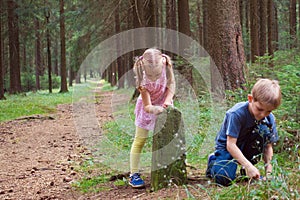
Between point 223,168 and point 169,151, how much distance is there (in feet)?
1.86

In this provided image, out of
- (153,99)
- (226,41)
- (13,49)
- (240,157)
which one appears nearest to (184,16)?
(226,41)

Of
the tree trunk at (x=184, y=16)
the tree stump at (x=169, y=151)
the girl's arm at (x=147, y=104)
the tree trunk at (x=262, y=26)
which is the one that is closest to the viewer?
the tree stump at (x=169, y=151)

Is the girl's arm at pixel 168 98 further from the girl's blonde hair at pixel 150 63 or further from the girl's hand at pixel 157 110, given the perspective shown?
the girl's hand at pixel 157 110

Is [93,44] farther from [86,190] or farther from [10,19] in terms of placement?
[86,190]

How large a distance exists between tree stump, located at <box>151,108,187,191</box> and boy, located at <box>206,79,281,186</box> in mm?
358

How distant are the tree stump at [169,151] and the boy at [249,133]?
0.36 meters

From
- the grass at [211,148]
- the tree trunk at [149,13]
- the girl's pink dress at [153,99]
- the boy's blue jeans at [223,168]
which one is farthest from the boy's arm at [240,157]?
the tree trunk at [149,13]

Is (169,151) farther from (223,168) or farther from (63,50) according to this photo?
(63,50)

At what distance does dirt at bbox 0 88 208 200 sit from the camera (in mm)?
4520

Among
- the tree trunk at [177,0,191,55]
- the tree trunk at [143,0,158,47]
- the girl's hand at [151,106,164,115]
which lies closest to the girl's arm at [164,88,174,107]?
the girl's hand at [151,106,164,115]

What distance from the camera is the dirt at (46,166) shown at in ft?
14.8

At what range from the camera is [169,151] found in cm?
413

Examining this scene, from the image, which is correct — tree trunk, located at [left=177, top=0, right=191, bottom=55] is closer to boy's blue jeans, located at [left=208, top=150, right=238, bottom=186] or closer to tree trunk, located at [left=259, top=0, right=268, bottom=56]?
tree trunk, located at [left=259, top=0, right=268, bottom=56]

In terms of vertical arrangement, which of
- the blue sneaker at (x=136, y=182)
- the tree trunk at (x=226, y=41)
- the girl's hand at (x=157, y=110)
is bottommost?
the blue sneaker at (x=136, y=182)
